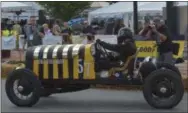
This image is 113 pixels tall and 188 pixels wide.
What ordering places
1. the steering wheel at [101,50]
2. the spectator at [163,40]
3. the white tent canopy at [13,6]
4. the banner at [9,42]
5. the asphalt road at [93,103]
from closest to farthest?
the asphalt road at [93,103], the steering wheel at [101,50], the spectator at [163,40], the banner at [9,42], the white tent canopy at [13,6]

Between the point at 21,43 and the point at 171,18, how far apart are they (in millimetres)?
7066

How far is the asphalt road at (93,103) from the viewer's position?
8375mm

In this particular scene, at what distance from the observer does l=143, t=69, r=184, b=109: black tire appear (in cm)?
826

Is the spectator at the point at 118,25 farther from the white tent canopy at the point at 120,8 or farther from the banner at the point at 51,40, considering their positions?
the white tent canopy at the point at 120,8

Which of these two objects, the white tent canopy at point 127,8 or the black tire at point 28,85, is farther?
the white tent canopy at point 127,8

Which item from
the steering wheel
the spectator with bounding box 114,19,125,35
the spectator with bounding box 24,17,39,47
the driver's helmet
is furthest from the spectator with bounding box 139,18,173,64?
the spectator with bounding box 114,19,125,35

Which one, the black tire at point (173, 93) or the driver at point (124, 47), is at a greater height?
the driver at point (124, 47)

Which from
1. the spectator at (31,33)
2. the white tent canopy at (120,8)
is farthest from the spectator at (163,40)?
the white tent canopy at (120,8)

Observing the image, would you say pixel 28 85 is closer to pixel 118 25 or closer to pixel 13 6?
pixel 118 25

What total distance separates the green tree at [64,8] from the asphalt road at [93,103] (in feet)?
103

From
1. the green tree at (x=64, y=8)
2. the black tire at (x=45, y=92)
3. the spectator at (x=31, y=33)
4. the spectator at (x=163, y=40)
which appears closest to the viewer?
the black tire at (x=45, y=92)

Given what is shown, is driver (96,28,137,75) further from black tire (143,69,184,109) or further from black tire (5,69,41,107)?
black tire (5,69,41,107)

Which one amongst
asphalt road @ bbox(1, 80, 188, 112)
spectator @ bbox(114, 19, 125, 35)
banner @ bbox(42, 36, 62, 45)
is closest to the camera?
asphalt road @ bbox(1, 80, 188, 112)

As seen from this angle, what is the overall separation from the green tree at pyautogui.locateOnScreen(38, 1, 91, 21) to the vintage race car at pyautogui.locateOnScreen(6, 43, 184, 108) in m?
32.5
